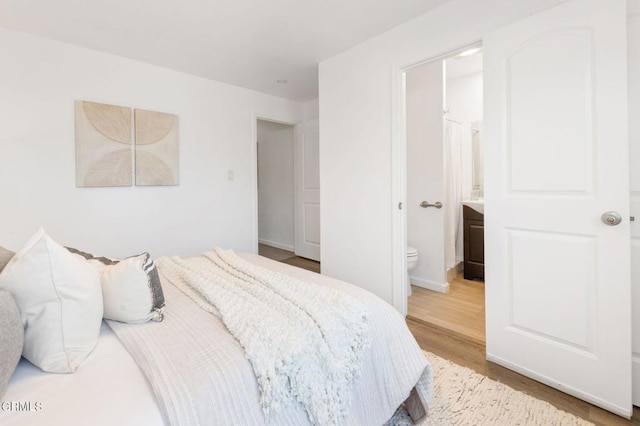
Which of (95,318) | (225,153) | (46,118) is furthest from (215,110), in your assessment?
(95,318)

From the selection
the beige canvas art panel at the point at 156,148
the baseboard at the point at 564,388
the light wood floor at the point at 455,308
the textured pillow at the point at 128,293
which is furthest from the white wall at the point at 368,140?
the textured pillow at the point at 128,293

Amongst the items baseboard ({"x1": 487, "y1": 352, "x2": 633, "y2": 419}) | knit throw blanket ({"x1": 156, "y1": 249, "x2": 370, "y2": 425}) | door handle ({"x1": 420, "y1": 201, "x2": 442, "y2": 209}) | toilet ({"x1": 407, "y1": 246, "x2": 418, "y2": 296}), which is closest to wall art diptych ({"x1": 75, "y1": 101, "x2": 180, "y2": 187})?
knit throw blanket ({"x1": 156, "y1": 249, "x2": 370, "y2": 425})

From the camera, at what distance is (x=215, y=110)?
11.2 feet

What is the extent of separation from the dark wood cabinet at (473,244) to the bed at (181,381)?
7.89 feet

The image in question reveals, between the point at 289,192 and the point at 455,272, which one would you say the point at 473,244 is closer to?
the point at 455,272

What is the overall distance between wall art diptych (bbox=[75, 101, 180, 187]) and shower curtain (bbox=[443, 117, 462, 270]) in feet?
9.46

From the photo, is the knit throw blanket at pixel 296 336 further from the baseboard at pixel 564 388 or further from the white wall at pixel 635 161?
the white wall at pixel 635 161

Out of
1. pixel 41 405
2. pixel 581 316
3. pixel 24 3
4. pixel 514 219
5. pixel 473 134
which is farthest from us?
pixel 473 134

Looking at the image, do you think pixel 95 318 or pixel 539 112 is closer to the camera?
pixel 95 318

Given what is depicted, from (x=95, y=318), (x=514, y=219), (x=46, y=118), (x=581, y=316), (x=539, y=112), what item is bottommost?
(x=581, y=316)

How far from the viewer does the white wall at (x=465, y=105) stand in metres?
3.71

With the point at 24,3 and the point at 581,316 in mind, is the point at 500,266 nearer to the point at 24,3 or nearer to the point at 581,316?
the point at 581,316

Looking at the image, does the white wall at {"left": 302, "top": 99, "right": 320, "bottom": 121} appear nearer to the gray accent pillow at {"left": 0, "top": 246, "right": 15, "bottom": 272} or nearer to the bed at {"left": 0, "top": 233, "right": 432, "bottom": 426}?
the bed at {"left": 0, "top": 233, "right": 432, "bottom": 426}

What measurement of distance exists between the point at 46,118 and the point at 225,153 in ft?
5.08
